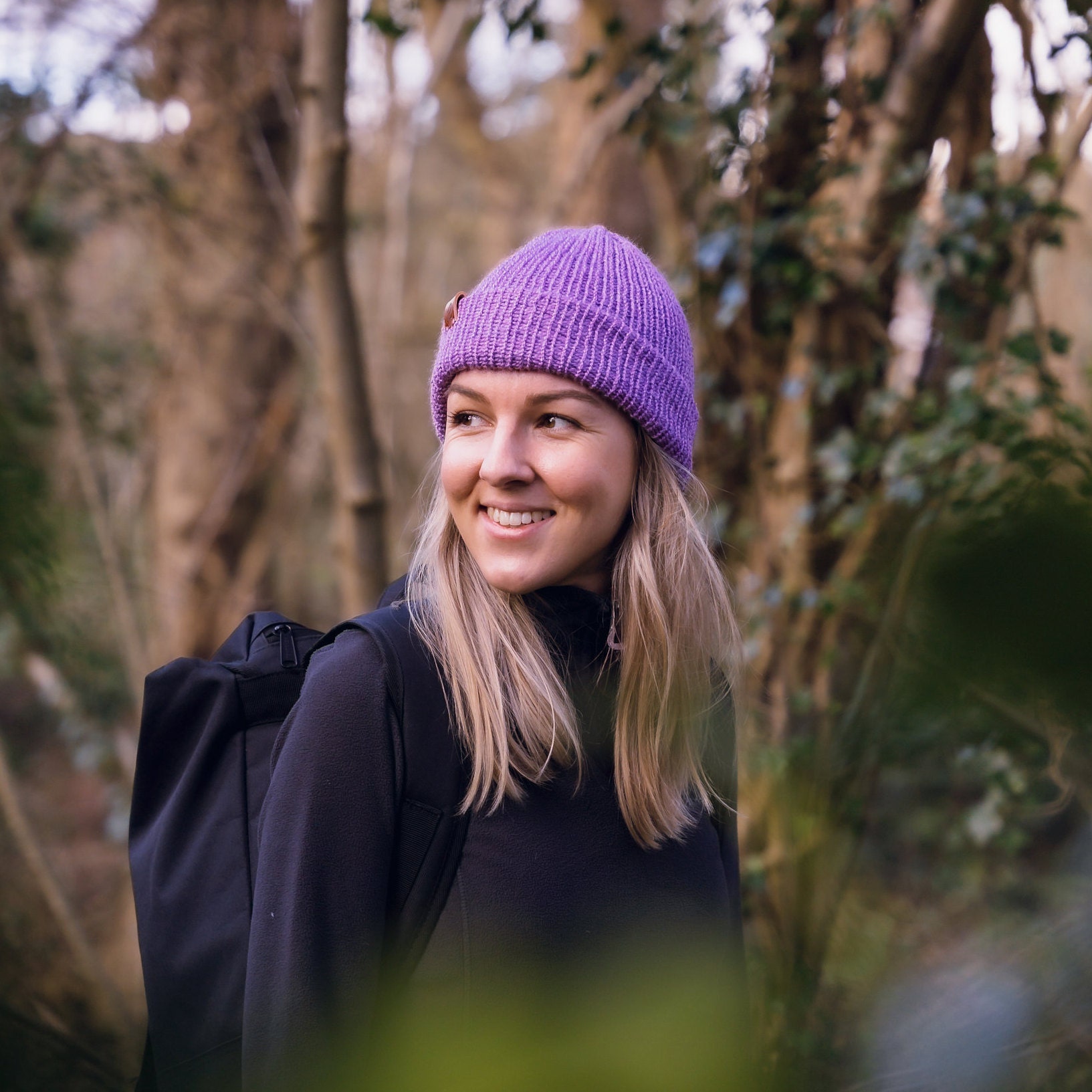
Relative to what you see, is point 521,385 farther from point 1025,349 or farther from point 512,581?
point 1025,349

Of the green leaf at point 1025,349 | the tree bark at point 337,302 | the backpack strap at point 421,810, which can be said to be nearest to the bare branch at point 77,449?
the tree bark at point 337,302

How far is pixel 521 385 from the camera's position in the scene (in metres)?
1.53

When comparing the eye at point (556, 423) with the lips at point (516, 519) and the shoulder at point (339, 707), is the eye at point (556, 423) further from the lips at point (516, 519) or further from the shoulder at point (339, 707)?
the shoulder at point (339, 707)

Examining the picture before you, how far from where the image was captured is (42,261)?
16.4 feet

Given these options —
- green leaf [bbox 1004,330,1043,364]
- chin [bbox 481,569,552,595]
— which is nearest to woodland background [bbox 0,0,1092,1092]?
green leaf [bbox 1004,330,1043,364]

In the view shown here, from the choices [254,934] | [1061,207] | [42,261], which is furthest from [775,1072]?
[42,261]

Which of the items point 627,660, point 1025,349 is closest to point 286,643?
point 627,660

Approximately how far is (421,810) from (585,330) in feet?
2.51

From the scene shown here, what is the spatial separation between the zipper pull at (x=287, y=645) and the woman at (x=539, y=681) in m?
0.10

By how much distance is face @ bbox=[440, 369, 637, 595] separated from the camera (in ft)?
5.02

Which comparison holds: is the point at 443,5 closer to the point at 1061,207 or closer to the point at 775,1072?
the point at 1061,207

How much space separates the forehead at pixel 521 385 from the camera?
153 cm

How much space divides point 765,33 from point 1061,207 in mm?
1111

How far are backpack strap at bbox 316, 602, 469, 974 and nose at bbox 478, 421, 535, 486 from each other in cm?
29
